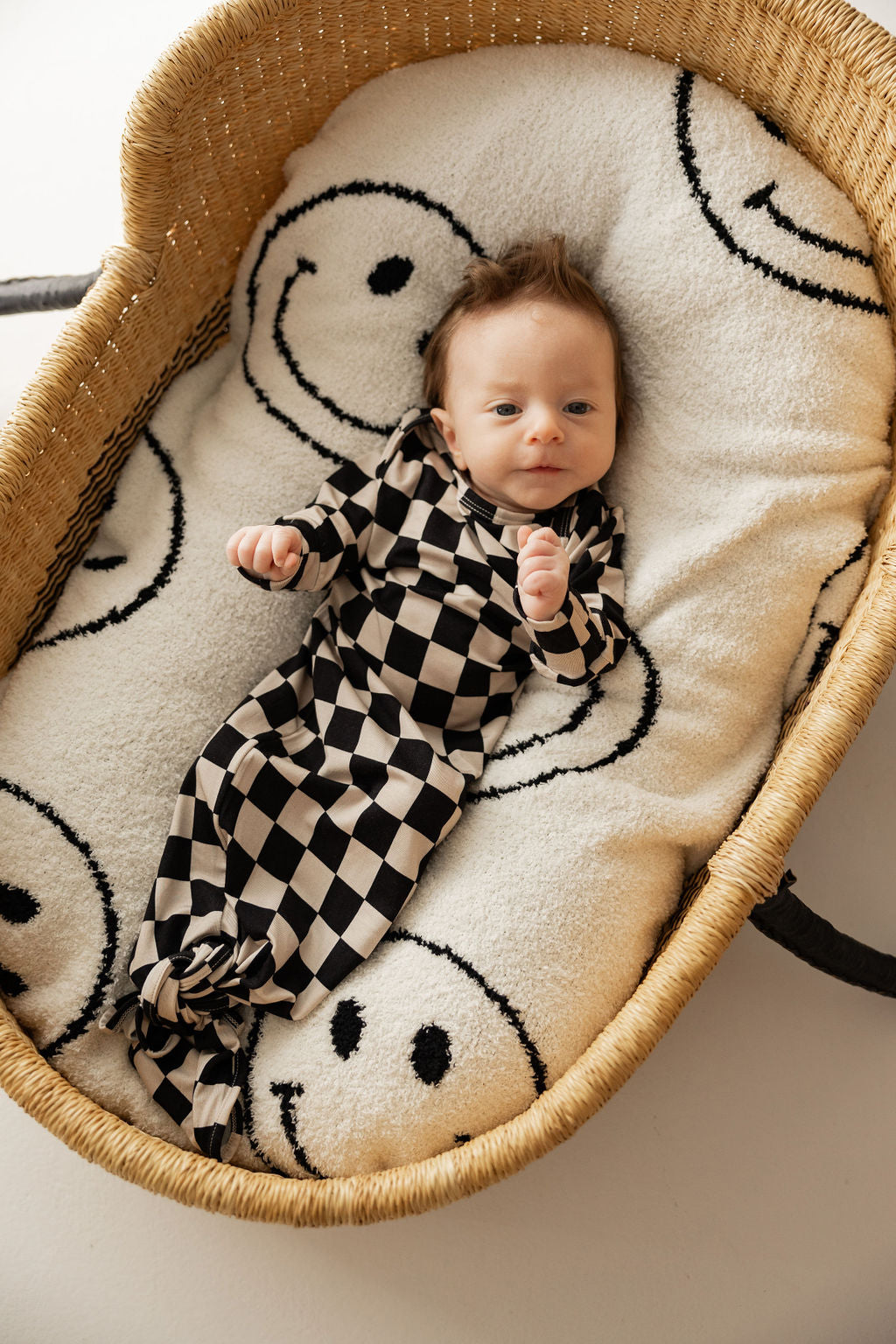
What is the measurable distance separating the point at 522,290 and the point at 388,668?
459 mm

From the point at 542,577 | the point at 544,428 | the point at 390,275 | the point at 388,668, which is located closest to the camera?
the point at 542,577

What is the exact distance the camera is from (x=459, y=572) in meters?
1.18

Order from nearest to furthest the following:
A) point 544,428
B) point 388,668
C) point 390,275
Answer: point 544,428, point 388,668, point 390,275

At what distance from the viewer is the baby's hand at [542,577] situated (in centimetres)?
96

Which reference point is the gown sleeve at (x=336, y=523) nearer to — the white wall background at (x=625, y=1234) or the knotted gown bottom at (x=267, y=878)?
the knotted gown bottom at (x=267, y=878)

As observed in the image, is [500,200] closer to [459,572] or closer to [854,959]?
[459,572]

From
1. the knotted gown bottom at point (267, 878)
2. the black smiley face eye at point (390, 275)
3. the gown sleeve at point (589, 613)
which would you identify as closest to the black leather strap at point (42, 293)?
the black smiley face eye at point (390, 275)

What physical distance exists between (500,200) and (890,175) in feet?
1.48

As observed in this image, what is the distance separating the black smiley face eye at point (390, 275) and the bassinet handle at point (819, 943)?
2.82 ft

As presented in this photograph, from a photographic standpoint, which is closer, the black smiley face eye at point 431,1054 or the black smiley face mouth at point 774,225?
the black smiley face eye at point 431,1054

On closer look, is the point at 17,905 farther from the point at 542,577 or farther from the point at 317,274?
the point at 317,274

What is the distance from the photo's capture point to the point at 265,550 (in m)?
1.09

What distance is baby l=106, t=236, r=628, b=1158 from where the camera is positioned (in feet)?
3.42

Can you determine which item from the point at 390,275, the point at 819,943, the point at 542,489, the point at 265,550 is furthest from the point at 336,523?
the point at 819,943
